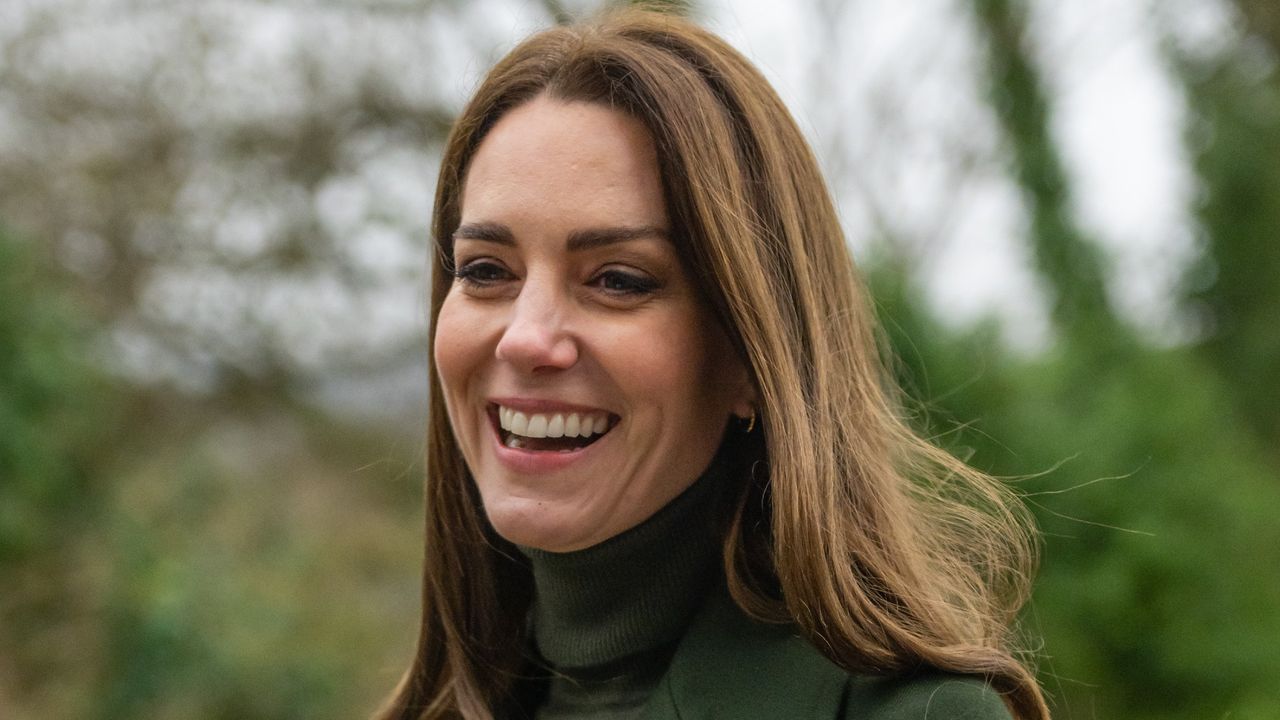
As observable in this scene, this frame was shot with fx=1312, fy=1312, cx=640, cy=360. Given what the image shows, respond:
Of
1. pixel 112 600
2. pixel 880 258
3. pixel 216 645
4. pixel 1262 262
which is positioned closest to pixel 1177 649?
pixel 880 258

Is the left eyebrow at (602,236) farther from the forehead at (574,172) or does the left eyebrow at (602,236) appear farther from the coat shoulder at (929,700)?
the coat shoulder at (929,700)

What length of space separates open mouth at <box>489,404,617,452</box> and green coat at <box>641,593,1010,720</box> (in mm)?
346

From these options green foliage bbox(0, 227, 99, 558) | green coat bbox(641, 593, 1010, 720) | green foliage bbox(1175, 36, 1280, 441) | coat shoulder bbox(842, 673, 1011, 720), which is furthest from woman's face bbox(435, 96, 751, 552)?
green foliage bbox(1175, 36, 1280, 441)

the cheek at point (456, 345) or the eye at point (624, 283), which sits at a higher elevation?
the eye at point (624, 283)

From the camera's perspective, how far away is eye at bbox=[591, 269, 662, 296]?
2.08 metres

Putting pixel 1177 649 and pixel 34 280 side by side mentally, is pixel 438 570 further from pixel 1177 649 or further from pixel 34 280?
pixel 34 280

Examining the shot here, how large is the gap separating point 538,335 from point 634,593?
492 mm

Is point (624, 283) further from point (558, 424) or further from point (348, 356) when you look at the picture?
point (348, 356)

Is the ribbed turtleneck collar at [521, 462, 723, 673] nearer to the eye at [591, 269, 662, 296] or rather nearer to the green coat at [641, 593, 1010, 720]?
the green coat at [641, 593, 1010, 720]

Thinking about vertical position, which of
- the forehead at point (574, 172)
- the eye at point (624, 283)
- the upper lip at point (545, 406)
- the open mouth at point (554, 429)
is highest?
the forehead at point (574, 172)

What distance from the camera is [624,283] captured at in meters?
2.09

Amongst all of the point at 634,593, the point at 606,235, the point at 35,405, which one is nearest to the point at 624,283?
the point at 606,235

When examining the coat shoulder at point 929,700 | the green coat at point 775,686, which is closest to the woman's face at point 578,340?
the green coat at point 775,686

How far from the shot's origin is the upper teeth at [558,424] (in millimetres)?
2123
